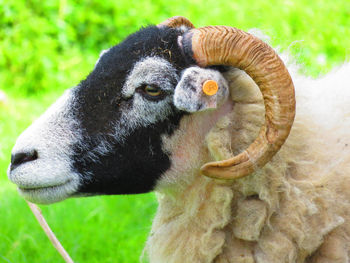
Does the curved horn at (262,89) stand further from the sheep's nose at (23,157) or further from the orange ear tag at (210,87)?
the sheep's nose at (23,157)

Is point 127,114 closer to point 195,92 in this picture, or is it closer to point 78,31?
point 195,92

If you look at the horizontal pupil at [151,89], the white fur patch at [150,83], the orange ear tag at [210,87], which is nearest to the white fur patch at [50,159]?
the white fur patch at [150,83]

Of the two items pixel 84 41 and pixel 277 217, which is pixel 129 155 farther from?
pixel 84 41

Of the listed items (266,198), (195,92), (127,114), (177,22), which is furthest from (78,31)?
(266,198)

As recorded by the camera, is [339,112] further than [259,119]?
Yes

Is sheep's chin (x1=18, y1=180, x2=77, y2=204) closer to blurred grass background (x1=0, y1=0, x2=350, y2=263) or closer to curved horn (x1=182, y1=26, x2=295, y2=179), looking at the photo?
curved horn (x1=182, y1=26, x2=295, y2=179)

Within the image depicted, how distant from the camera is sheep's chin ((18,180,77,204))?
2709 mm

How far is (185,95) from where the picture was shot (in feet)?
8.56

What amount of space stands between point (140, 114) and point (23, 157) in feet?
1.98

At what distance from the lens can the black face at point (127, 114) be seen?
2709mm

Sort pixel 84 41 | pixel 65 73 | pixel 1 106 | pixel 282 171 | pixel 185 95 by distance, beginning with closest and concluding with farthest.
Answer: pixel 185 95 → pixel 282 171 → pixel 1 106 → pixel 65 73 → pixel 84 41

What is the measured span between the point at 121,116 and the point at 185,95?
0.35 meters

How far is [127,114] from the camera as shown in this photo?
8.97 ft

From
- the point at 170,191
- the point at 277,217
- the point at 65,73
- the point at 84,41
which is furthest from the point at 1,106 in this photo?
the point at 277,217
